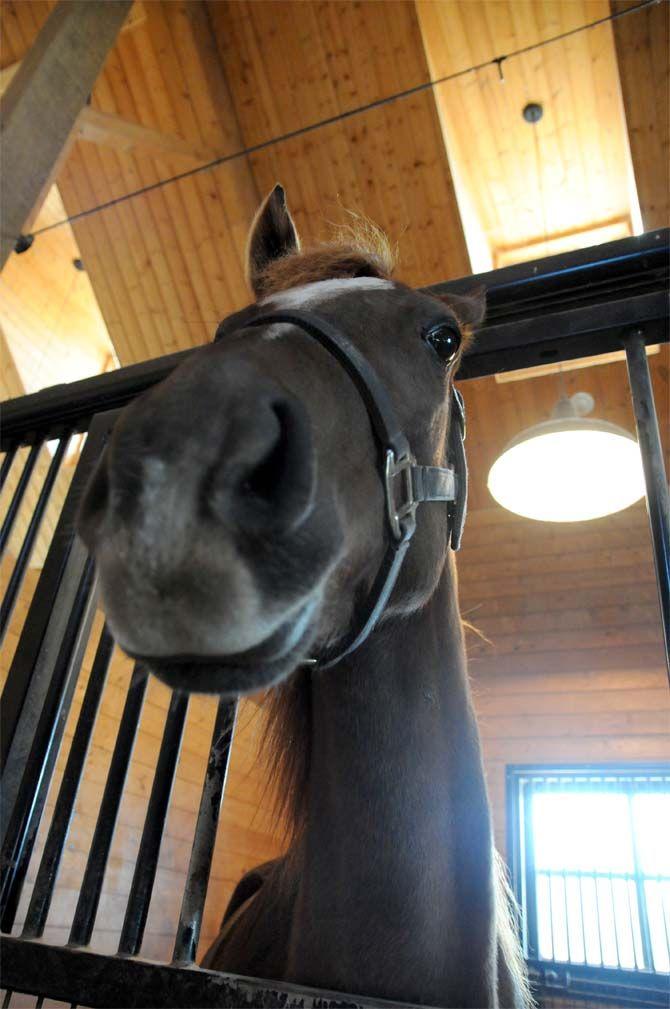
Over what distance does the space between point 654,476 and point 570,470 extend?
6.03ft

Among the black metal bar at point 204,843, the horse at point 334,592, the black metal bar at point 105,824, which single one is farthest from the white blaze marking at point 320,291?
the black metal bar at point 204,843

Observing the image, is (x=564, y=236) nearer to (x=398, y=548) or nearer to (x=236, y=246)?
(x=236, y=246)

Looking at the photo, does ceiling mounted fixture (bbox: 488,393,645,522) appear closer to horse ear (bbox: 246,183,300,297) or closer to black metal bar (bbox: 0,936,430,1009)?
horse ear (bbox: 246,183,300,297)

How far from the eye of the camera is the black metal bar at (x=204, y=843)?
111 centimetres

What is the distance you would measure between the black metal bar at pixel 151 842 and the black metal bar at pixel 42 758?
260 mm

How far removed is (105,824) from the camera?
51.8 inches

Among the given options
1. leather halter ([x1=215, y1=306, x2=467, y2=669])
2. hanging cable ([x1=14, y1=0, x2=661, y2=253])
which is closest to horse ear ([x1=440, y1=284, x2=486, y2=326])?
leather halter ([x1=215, y1=306, x2=467, y2=669])

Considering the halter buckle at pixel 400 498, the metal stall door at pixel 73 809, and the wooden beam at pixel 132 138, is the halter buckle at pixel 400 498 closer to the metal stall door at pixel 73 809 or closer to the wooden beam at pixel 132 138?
the metal stall door at pixel 73 809

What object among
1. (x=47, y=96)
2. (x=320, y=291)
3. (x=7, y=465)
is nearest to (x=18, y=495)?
(x=7, y=465)

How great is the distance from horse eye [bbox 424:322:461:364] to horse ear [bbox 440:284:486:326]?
86 millimetres

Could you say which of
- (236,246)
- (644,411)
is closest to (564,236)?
(236,246)

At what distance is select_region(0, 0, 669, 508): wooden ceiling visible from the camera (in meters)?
4.36

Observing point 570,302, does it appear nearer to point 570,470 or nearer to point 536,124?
point 570,470

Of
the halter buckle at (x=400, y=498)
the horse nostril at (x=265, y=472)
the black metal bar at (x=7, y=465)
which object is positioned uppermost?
the black metal bar at (x=7, y=465)
